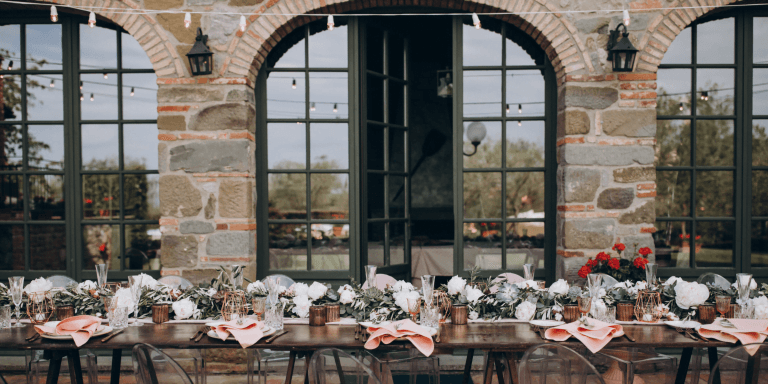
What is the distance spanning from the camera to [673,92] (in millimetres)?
3998

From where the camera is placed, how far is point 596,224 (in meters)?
3.73

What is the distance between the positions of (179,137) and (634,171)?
3.47 metres

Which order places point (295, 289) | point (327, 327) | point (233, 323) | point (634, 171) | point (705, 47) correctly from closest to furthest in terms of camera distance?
point (233, 323) < point (327, 327) < point (295, 289) < point (634, 171) < point (705, 47)

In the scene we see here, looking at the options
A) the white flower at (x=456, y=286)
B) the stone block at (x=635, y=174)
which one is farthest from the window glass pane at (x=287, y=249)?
the stone block at (x=635, y=174)

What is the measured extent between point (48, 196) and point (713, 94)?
554 cm

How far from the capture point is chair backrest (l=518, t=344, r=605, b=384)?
79.0 inches

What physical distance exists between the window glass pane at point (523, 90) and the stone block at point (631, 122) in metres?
0.54

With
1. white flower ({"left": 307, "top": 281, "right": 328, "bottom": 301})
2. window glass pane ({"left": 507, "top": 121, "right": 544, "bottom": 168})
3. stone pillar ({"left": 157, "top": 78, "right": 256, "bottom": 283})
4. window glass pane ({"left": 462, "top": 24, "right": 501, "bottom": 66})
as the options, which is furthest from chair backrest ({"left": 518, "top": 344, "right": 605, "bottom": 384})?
window glass pane ({"left": 462, "top": 24, "right": 501, "bottom": 66})

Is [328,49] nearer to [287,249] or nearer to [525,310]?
[287,249]

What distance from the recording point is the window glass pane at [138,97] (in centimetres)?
405

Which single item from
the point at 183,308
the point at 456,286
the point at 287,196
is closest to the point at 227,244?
the point at 287,196

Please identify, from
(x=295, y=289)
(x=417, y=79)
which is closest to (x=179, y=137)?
(x=295, y=289)

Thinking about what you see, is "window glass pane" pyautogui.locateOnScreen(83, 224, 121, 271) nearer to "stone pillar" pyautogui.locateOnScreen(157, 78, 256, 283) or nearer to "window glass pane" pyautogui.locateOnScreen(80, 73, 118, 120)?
"stone pillar" pyautogui.locateOnScreen(157, 78, 256, 283)

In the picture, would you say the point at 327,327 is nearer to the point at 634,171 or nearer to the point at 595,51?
the point at 634,171
